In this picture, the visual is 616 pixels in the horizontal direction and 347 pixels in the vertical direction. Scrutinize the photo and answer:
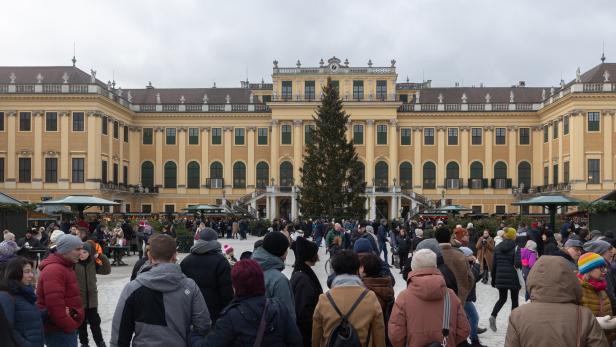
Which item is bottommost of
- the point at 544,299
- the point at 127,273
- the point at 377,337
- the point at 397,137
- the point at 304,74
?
the point at 127,273

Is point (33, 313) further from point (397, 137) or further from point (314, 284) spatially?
point (397, 137)

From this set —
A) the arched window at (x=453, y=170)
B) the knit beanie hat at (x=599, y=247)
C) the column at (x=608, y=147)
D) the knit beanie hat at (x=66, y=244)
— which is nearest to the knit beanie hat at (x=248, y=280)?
the knit beanie hat at (x=66, y=244)

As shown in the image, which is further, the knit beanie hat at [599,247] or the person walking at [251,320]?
the knit beanie hat at [599,247]

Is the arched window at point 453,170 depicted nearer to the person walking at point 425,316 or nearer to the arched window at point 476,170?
the arched window at point 476,170

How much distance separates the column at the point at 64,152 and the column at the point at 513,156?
3425cm

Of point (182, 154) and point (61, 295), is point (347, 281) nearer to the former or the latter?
point (61, 295)

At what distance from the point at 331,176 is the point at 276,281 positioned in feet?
100

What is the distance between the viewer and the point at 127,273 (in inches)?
829

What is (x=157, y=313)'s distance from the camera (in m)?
5.42

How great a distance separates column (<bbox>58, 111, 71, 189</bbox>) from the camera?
54625mm

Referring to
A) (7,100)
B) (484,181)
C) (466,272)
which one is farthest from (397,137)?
(466,272)

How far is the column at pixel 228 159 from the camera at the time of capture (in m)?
63.4

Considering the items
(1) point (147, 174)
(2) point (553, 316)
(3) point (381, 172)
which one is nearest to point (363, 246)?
(2) point (553, 316)

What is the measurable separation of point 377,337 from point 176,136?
59284 millimetres
